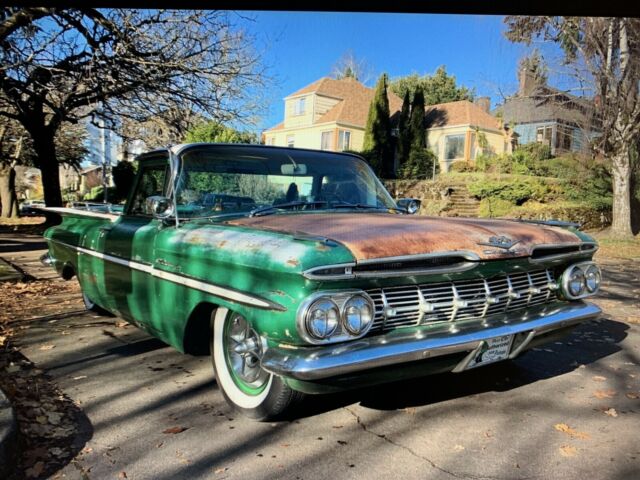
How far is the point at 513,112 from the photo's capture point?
35.7m

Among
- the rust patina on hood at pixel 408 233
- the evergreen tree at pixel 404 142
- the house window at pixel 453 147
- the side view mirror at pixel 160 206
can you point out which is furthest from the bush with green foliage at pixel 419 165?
the side view mirror at pixel 160 206

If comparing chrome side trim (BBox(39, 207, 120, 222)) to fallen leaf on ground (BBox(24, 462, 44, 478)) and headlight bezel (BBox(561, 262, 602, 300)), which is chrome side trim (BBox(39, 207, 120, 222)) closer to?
fallen leaf on ground (BBox(24, 462, 44, 478))

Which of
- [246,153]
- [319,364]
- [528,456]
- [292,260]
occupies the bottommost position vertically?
[528,456]

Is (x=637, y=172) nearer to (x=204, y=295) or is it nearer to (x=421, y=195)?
(x=421, y=195)

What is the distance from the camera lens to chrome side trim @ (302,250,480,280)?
2.73 metres

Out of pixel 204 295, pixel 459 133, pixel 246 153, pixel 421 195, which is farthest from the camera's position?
pixel 459 133

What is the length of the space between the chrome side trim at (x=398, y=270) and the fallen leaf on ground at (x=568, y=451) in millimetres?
1103

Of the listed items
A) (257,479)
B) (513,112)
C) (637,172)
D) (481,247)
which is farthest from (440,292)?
(513,112)

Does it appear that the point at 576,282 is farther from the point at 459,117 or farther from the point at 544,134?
the point at 544,134

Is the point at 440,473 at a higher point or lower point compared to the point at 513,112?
lower

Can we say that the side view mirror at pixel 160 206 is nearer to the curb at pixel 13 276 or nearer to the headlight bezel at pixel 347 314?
the headlight bezel at pixel 347 314

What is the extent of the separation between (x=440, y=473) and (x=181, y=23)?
34.6 ft

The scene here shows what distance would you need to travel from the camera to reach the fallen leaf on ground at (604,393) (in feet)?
12.9

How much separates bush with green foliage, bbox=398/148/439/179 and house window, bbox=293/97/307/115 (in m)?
10.7
